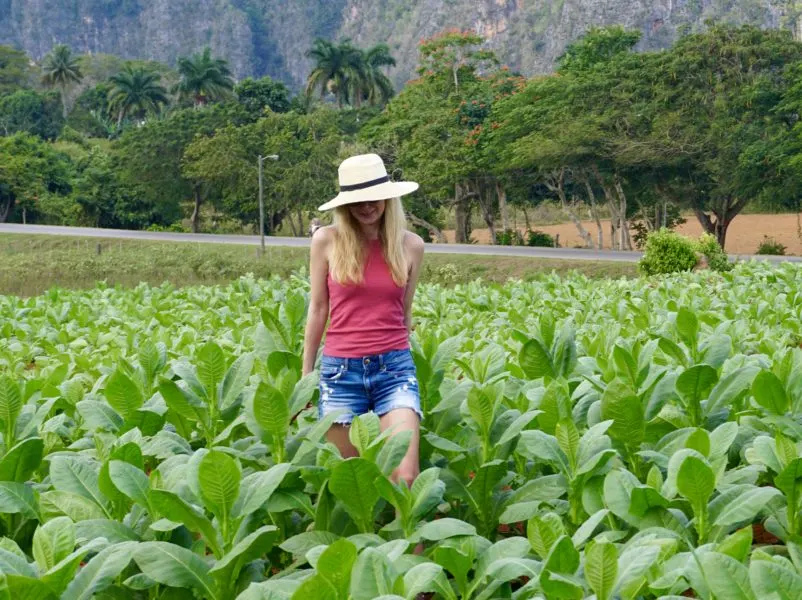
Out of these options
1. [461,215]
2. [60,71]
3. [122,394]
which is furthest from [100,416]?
[60,71]

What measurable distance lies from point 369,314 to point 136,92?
9437cm

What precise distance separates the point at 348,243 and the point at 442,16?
14362 centimetres


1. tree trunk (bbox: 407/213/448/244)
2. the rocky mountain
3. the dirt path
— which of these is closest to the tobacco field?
the dirt path

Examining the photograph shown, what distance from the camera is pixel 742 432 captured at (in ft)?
11.8

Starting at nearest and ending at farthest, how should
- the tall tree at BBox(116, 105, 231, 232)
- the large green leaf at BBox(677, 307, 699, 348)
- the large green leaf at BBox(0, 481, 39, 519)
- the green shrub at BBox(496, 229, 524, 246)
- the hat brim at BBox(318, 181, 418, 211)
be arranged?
the large green leaf at BBox(0, 481, 39, 519) < the hat brim at BBox(318, 181, 418, 211) < the large green leaf at BBox(677, 307, 699, 348) < the green shrub at BBox(496, 229, 524, 246) < the tall tree at BBox(116, 105, 231, 232)

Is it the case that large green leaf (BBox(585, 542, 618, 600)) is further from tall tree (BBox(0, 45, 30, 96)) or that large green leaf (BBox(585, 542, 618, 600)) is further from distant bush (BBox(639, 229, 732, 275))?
tall tree (BBox(0, 45, 30, 96))

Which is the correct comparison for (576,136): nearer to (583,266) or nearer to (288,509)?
(583,266)

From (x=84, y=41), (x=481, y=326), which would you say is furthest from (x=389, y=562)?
(x=84, y=41)

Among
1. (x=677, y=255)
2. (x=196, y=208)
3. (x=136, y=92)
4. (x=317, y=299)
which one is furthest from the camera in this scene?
(x=136, y=92)

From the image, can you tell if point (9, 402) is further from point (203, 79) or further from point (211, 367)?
point (203, 79)

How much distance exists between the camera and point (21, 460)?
3.17m

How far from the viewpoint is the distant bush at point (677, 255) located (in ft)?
69.6

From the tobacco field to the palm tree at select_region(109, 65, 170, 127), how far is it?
306 feet

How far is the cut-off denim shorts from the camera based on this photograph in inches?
156
